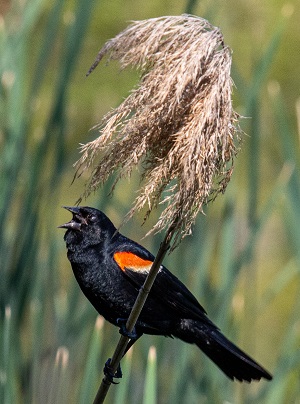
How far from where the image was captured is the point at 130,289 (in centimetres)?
104

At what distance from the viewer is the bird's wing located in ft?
3.40

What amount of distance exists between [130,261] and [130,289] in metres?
0.06

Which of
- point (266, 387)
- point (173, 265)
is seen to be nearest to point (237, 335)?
point (266, 387)

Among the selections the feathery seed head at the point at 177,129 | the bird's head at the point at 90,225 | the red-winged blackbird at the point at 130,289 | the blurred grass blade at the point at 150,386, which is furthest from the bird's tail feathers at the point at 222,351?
the feathery seed head at the point at 177,129

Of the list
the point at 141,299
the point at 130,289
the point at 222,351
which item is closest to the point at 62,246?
the point at 222,351

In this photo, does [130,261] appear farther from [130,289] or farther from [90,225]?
[90,225]

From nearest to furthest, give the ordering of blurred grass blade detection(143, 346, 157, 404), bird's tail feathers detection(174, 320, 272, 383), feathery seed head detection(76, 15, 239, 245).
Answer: feathery seed head detection(76, 15, 239, 245), blurred grass blade detection(143, 346, 157, 404), bird's tail feathers detection(174, 320, 272, 383)

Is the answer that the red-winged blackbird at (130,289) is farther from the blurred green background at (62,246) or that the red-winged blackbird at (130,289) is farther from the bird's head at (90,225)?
the blurred green background at (62,246)

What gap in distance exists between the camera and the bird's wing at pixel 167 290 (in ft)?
3.40

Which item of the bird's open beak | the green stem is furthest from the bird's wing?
the green stem

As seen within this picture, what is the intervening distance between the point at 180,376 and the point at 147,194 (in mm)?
985

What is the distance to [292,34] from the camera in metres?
4.43

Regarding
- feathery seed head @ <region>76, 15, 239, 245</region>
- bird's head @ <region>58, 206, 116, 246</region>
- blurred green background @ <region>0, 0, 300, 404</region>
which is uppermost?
feathery seed head @ <region>76, 15, 239, 245</region>

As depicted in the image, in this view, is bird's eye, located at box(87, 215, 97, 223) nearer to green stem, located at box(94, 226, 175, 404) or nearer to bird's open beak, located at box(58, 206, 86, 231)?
bird's open beak, located at box(58, 206, 86, 231)
